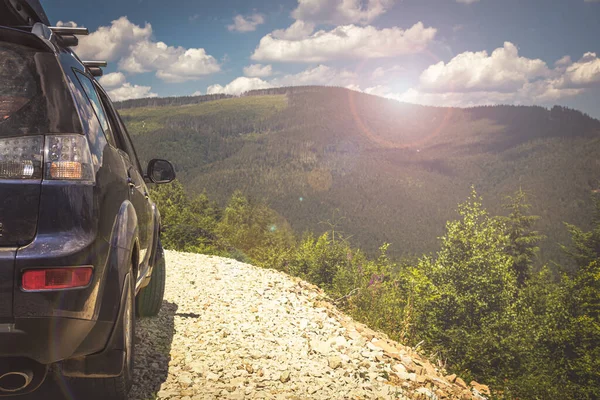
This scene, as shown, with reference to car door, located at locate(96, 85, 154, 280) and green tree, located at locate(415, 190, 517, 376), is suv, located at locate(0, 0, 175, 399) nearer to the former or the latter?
car door, located at locate(96, 85, 154, 280)

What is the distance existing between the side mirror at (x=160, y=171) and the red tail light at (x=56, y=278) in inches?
97.4

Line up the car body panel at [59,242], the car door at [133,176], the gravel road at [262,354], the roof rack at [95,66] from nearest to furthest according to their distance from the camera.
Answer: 1. the car body panel at [59,242]
2. the car door at [133,176]
3. the roof rack at [95,66]
4. the gravel road at [262,354]

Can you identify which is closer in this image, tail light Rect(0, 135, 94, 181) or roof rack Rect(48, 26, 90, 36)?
tail light Rect(0, 135, 94, 181)

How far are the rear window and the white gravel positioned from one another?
2.24 m

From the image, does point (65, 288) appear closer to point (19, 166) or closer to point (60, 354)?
point (60, 354)

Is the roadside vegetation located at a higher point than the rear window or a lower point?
lower

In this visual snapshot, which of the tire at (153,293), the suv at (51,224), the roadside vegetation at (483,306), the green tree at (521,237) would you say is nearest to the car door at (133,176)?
the suv at (51,224)

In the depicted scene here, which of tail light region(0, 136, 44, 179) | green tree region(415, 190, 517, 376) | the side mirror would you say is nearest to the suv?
tail light region(0, 136, 44, 179)

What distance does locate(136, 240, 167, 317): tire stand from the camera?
465 cm

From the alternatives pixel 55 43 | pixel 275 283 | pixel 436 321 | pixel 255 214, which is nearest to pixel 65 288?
pixel 55 43

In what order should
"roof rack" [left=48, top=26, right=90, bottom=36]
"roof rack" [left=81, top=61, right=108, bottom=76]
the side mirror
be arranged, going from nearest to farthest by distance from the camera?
"roof rack" [left=48, top=26, right=90, bottom=36]
"roof rack" [left=81, top=61, right=108, bottom=76]
the side mirror

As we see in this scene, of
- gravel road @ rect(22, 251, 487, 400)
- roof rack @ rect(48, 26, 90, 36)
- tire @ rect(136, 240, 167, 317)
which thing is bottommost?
gravel road @ rect(22, 251, 487, 400)

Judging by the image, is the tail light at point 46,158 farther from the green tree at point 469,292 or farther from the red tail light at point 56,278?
the green tree at point 469,292

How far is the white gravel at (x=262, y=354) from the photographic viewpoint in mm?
3797
